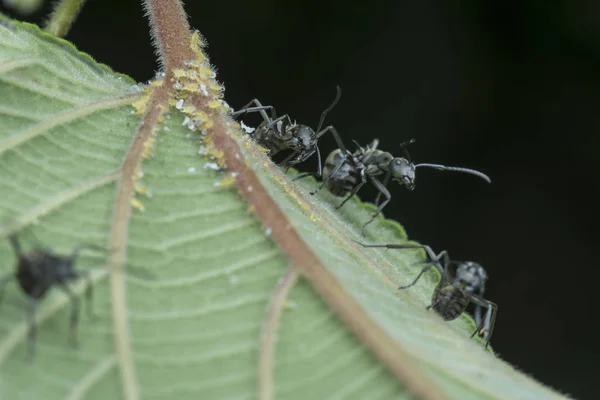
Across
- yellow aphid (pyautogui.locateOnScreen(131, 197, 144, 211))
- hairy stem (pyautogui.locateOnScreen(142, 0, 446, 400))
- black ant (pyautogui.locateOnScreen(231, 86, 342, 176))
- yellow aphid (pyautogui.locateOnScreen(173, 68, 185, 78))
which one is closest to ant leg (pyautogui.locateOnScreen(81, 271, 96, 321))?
yellow aphid (pyautogui.locateOnScreen(131, 197, 144, 211))

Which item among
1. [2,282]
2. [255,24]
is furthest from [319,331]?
[255,24]

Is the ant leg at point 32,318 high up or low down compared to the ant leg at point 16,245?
down

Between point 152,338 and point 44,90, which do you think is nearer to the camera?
point 152,338

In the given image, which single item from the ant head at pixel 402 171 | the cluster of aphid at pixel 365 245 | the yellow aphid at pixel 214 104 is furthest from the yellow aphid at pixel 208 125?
the ant head at pixel 402 171

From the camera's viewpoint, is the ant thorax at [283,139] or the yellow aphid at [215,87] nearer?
the yellow aphid at [215,87]

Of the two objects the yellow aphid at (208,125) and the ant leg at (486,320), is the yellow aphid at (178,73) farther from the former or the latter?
the ant leg at (486,320)

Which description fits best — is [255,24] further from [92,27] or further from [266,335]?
[266,335]
